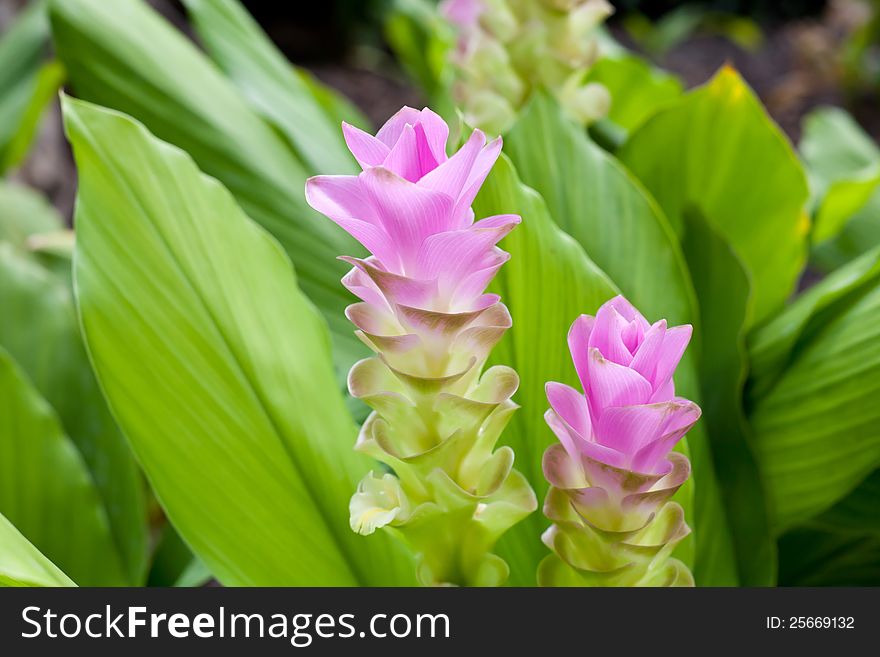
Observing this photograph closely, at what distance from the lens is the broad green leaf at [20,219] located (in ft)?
3.52

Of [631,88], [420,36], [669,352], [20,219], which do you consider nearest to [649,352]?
[669,352]

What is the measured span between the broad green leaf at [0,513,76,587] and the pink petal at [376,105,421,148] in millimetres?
217

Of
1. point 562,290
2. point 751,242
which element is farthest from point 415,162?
point 751,242

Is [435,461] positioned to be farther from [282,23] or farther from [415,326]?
[282,23]

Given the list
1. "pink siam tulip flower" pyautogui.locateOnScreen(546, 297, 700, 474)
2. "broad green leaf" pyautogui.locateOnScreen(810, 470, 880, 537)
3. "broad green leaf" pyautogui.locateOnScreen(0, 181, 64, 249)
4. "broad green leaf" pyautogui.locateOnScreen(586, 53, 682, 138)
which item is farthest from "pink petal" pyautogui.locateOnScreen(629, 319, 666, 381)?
"broad green leaf" pyautogui.locateOnScreen(0, 181, 64, 249)

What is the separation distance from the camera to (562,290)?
512 millimetres

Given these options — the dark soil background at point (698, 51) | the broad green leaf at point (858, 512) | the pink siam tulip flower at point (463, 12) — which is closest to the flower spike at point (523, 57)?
the pink siam tulip flower at point (463, 12)

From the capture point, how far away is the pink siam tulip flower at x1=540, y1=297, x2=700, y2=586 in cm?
33

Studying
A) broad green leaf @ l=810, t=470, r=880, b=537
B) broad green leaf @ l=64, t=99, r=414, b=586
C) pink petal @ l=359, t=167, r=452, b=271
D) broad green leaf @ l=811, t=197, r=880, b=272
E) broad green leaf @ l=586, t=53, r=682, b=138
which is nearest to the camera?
pink petal @ l=359, t=167, r=452, b=271

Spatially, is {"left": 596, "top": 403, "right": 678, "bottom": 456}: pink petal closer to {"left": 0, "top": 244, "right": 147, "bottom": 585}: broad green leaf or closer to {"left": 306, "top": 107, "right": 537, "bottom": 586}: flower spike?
{"left": 306, "top": 107, "right": 537, "bottom": 586}: flower spike

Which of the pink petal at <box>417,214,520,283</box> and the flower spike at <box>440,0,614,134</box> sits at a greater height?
the flower spike at <box>440,0,614,134</box>

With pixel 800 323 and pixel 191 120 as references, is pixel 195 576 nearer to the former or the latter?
pixel 191 120

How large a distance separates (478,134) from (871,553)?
1.74 ft

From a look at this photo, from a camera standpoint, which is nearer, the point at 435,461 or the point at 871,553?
the point at 435,461
